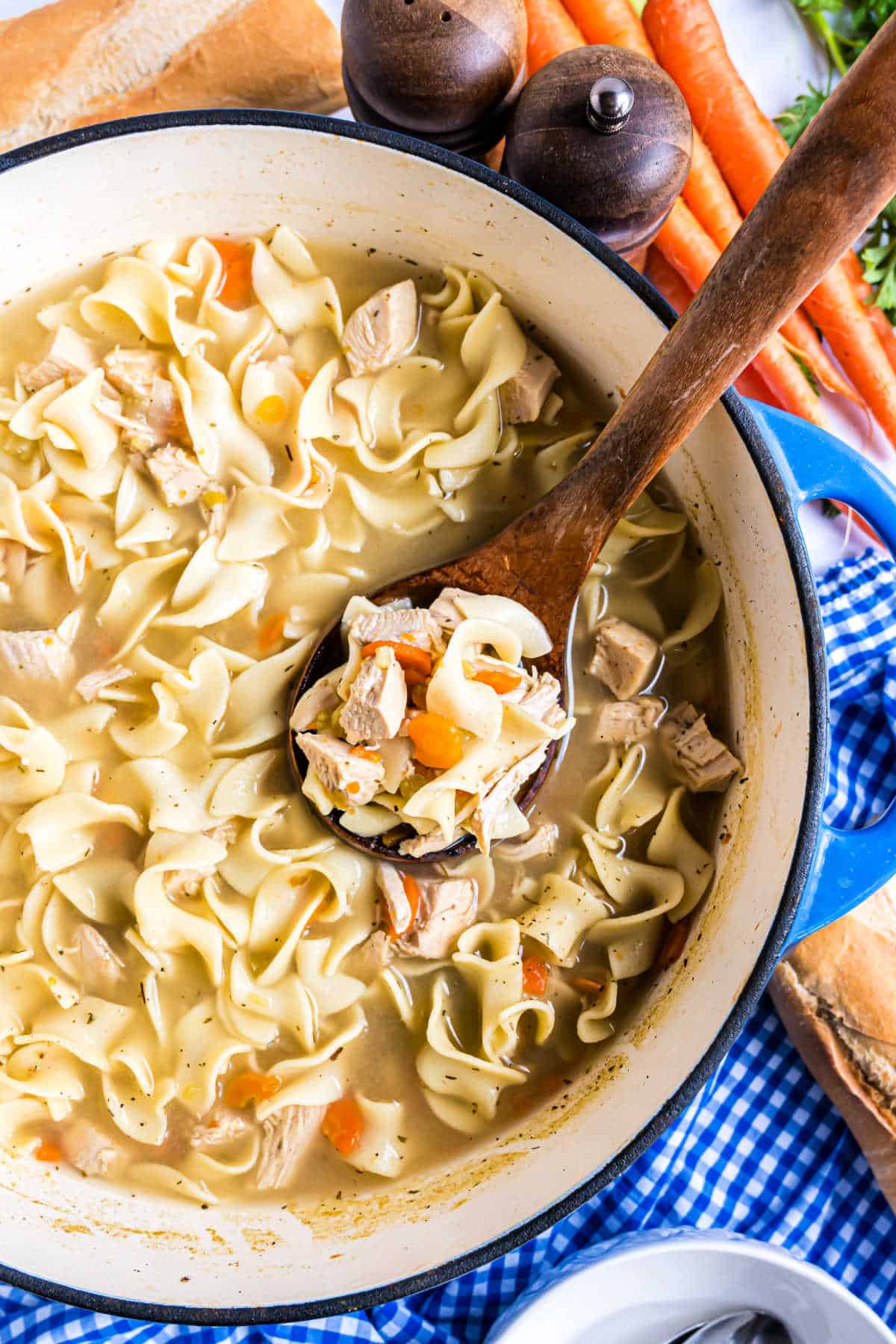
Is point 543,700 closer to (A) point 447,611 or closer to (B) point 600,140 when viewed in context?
(A) point 447,611

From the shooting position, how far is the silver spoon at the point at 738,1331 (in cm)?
376

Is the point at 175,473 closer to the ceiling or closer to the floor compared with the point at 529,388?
closer to the floor

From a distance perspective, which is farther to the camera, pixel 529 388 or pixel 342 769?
pixel 529 388

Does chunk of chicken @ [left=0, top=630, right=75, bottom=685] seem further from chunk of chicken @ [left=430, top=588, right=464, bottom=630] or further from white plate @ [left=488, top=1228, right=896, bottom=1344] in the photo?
white plate @ [left=488, top=1228, right=896, bottom=1344]

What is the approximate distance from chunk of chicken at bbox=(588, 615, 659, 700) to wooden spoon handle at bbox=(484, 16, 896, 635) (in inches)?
8.3

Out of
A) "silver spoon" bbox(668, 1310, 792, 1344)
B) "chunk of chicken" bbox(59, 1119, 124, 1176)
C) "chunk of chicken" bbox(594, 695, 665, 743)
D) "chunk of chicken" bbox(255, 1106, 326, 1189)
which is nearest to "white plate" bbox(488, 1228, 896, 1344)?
"silver spoon" bbox(668, 1310, 792, 1344)

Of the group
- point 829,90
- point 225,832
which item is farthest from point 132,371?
point 829,90

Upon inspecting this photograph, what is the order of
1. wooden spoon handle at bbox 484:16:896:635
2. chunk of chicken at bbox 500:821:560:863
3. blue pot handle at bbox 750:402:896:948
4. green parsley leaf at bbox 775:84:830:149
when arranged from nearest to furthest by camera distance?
1. wooden spoon handle at bbox 484:16:896:635
2. blue pot handle at bbox 750:402:896:948
3. chunk of chicken at bbox 500:821:560:863
4. green parsley leaf at bbox 775:84:830:149

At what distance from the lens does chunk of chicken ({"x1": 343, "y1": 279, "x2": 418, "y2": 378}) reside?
146 inches

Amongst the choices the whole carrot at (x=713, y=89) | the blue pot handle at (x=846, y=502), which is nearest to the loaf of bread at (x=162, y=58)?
the whole carrot at (x=713, y=89)

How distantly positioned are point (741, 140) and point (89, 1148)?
14.1 ft

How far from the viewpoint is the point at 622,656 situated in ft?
11.9

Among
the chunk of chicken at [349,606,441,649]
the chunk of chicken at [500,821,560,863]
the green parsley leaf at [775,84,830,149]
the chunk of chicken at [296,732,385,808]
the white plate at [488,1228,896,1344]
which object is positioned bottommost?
the white plate at [488,1228,896,1344]

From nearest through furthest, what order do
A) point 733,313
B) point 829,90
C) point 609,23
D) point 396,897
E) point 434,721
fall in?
1. point 733,313
2. point 434,721
3. point 396,897
4. point 609,23
5. point 829,90
